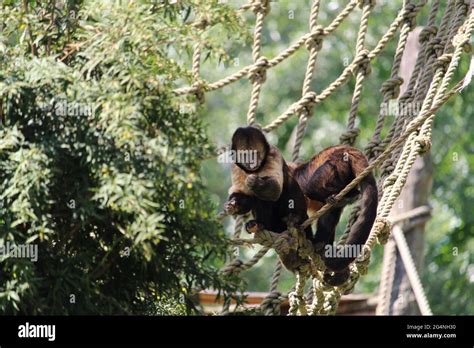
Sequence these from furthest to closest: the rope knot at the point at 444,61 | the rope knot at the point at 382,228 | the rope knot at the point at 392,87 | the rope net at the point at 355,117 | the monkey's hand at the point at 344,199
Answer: the rope knot at the point at 392,87, the rope knot at the point at 444,61, the rope knot at the point at 382,228, the monkey's hand at the point at 344,199, the rope net at the point at 355,117

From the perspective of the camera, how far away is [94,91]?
9.64ft

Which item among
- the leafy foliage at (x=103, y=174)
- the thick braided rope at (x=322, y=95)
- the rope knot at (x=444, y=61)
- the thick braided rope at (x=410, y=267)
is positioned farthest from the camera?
the thick braided rope at (x=410, y=267)

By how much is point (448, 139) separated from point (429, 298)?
199 cm

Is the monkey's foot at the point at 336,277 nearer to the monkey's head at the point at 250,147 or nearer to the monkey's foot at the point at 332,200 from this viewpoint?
the monkey's foot at the point at 332,200

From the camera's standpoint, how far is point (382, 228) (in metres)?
4.28

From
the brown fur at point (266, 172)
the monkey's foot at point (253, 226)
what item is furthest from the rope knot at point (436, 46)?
the monkey's foot at point (253, 226)

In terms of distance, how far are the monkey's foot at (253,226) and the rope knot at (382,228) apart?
53cm

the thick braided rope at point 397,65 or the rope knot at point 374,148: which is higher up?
the thick braided rope at point 397,65

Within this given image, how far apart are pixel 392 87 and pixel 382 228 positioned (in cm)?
102

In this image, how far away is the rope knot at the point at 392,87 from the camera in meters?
4.99

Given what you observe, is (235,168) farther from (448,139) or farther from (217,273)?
(448,139)

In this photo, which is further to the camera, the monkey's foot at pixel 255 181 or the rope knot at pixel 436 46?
the rope knot at pixel 436 46

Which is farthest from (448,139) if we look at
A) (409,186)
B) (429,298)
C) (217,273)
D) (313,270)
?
(217,273)

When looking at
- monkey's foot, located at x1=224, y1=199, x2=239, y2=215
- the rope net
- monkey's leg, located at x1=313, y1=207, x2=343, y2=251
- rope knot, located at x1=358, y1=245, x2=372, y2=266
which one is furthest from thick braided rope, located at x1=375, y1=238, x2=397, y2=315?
monkey's foot, located at x1=224, y1=199, x2=239, y2=215
